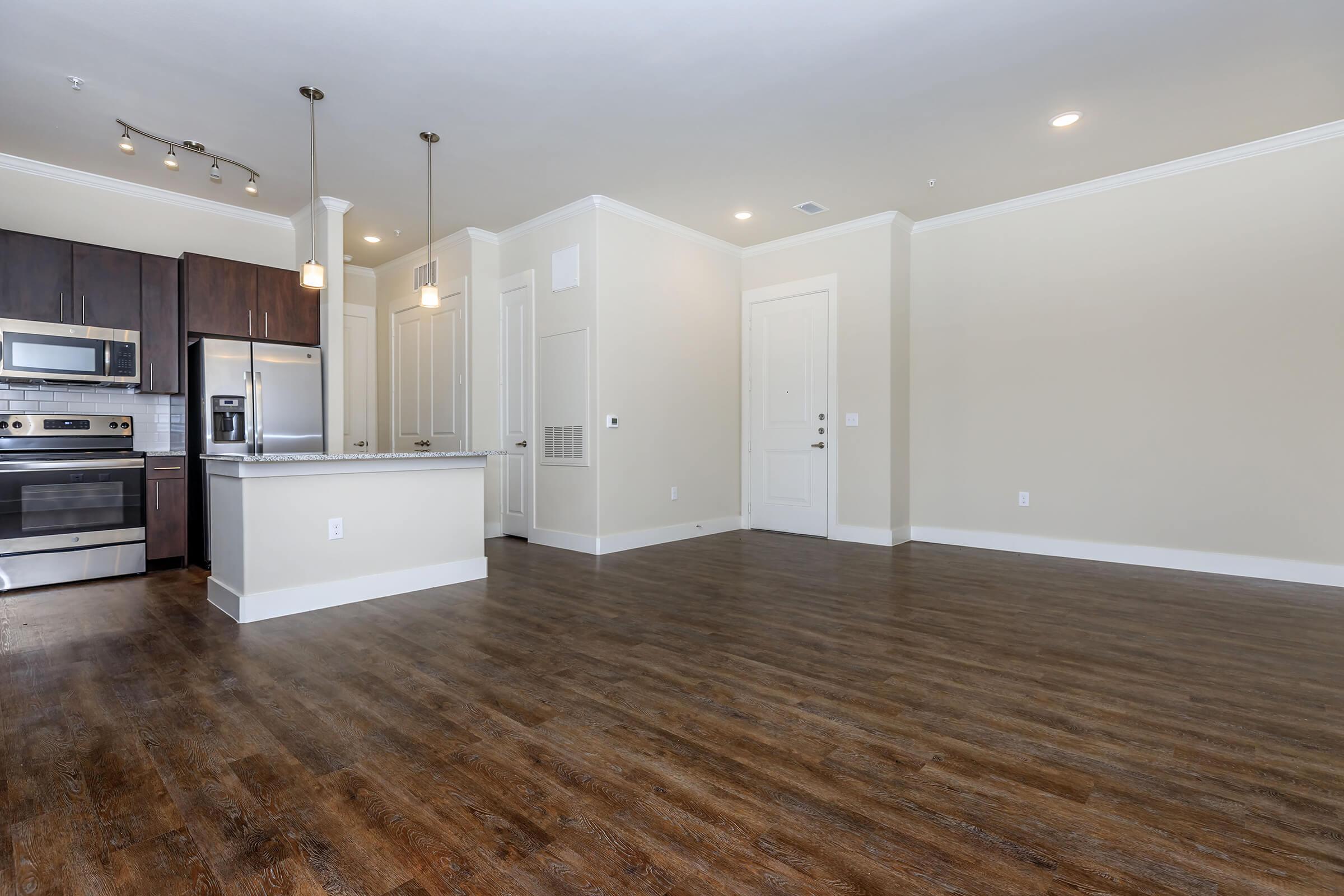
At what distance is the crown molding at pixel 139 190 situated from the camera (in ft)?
14.8

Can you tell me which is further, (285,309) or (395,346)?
(395,346)

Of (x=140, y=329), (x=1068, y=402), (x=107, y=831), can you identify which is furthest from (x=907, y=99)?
(x=140, y=329)

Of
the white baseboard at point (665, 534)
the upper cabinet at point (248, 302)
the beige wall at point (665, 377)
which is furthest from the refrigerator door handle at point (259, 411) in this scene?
the white baseboard at point (665, 534)

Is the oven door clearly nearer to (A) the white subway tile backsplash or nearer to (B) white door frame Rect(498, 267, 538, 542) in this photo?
(A) the white subway tile backsplash

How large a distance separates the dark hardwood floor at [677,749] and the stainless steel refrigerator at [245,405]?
1349 mm

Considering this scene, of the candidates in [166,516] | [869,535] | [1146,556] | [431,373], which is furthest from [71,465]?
[1146,556]

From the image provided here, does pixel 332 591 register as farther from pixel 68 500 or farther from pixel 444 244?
pixel 444 244

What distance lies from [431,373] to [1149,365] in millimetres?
6272

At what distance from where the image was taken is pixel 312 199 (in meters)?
4.80

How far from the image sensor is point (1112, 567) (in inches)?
187

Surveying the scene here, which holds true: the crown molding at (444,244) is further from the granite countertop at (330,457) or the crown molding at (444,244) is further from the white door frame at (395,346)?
the granite countertop at (330,457)

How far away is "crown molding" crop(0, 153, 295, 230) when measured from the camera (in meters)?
4.52

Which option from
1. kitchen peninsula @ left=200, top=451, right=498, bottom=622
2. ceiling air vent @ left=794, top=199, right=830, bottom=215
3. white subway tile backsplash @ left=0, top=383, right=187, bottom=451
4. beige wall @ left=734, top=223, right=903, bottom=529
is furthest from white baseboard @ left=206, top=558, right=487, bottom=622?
ceiling air vent @ left=794, top=199, right=830, bottom=215

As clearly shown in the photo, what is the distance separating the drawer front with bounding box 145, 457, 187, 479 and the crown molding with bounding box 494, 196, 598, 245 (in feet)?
10.6
